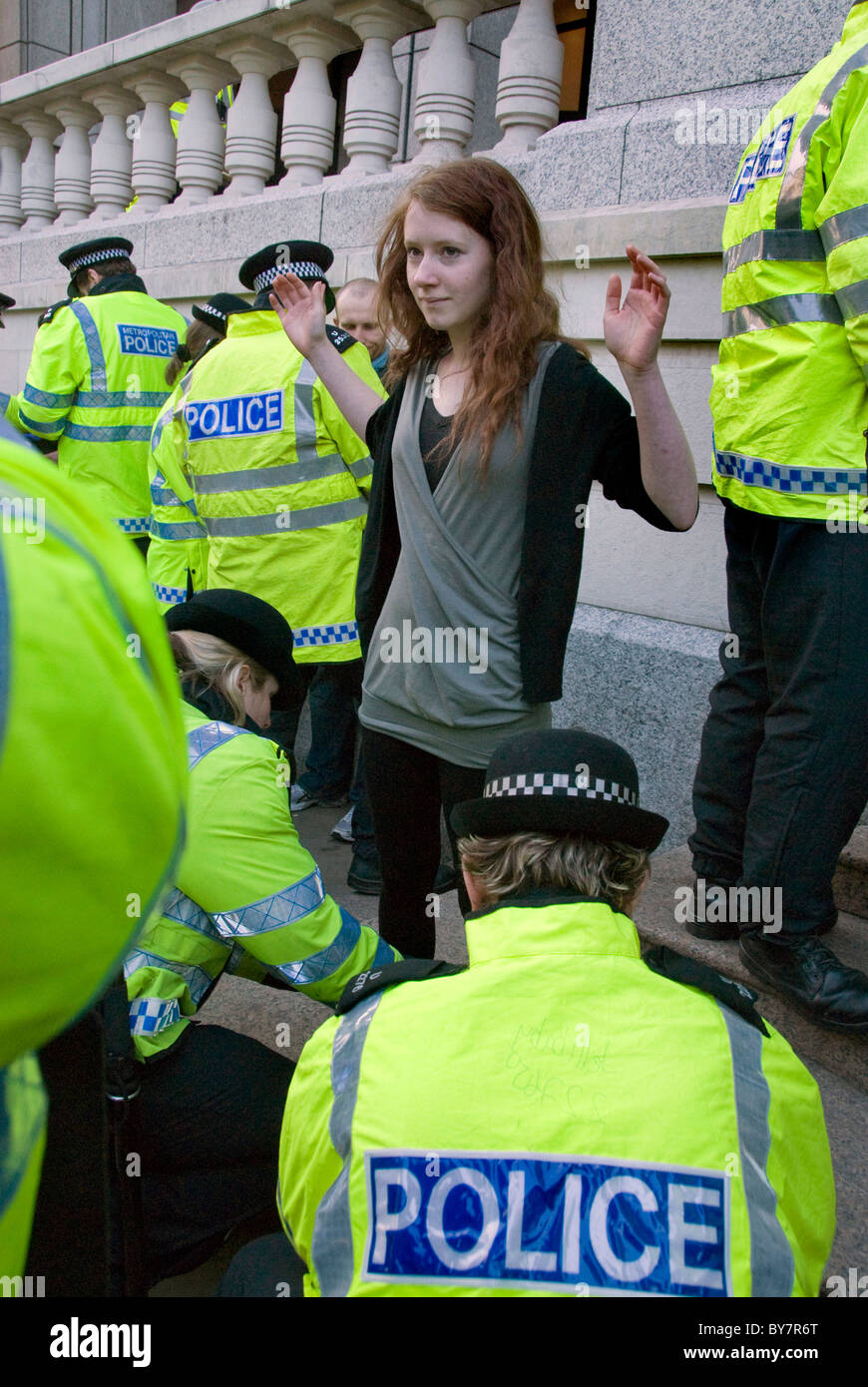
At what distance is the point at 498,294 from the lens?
2490 millimetres

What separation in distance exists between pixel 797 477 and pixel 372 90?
4.08 m

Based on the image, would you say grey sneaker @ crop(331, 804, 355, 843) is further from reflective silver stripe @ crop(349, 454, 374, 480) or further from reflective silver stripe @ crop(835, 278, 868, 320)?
reflective silver stripe @ crop(835, 278, 868, 320)

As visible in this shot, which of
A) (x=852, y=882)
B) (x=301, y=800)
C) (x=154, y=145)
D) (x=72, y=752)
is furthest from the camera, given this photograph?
(x=154, y=145)

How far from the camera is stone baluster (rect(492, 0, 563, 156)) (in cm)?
484

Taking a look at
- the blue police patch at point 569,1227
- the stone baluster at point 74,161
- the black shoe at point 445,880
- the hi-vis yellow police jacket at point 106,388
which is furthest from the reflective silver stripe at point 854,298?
the stone baluster at point 74,161

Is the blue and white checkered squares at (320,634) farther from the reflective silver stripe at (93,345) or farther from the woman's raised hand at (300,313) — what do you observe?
the reflective silver stripe at (93,345)

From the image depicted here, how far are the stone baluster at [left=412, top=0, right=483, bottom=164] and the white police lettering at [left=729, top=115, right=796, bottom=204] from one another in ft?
9.16

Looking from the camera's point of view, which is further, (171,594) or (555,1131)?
(171,594)

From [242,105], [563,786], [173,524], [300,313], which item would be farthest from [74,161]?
[563,786]

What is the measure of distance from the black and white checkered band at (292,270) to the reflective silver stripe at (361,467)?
0.65 metres

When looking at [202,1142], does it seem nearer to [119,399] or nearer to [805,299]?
[805,299]

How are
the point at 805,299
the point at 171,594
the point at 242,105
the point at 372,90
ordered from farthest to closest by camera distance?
1. the point at 242,105
2. the point at 372,90
3. the point at 171,594
4. the point at 805,299

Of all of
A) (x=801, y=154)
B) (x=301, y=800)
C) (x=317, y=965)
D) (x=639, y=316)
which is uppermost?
(x=801, y=154)
